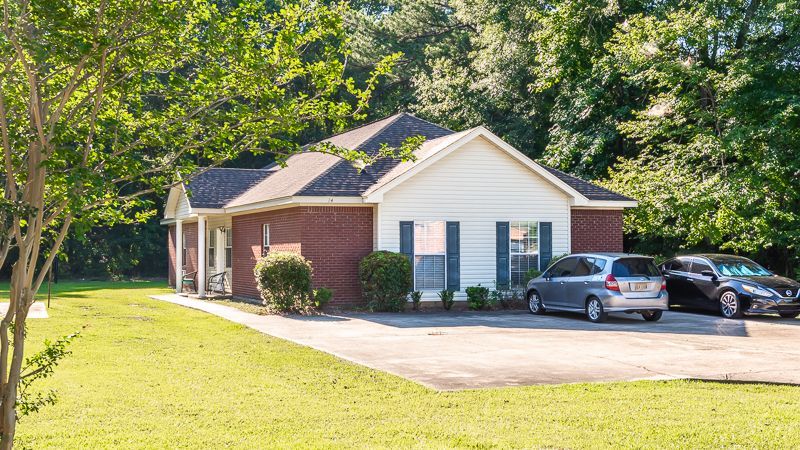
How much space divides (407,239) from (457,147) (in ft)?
9.53

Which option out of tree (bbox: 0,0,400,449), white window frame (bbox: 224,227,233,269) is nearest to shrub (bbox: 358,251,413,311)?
white window frame (bbox: 224,227,233,269)

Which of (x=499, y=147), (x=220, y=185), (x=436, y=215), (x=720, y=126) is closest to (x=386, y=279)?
(x=436, y=215)

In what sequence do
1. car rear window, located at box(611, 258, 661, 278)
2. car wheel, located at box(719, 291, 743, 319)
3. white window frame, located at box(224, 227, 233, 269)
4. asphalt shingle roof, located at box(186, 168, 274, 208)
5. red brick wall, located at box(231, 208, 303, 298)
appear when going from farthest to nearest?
white window frame, located at box(224, 227, 233, 269), asphalt shingle roof, located at box(186, 168, 274, 208), red brick wall, located at box(231, 208, 303, 298), car wheel, located at box(719, 291, 743, 319), car rear window, located at box(611, 258, 661, 278)

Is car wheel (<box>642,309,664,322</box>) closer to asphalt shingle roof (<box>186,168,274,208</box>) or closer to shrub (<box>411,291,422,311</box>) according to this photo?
shrub (<box>411,291,422,311</box>)

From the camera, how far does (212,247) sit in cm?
3075

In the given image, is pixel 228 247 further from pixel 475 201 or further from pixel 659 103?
pixel 659 103

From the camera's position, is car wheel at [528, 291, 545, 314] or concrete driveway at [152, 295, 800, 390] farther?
car wheel at [528, 291, 545, 314]

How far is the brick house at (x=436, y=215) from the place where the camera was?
2212cm

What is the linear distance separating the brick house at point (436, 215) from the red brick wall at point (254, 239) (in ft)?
0.12

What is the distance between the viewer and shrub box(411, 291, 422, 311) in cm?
2217

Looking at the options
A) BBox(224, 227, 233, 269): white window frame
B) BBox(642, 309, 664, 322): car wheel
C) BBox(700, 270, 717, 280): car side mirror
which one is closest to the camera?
BBox(642, 309, 664, 322): car wheel

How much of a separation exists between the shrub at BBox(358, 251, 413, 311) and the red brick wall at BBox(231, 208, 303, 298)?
2029 mm

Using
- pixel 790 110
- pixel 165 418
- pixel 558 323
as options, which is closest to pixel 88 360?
pixel 165 418

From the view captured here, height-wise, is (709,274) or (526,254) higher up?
(526,254)
